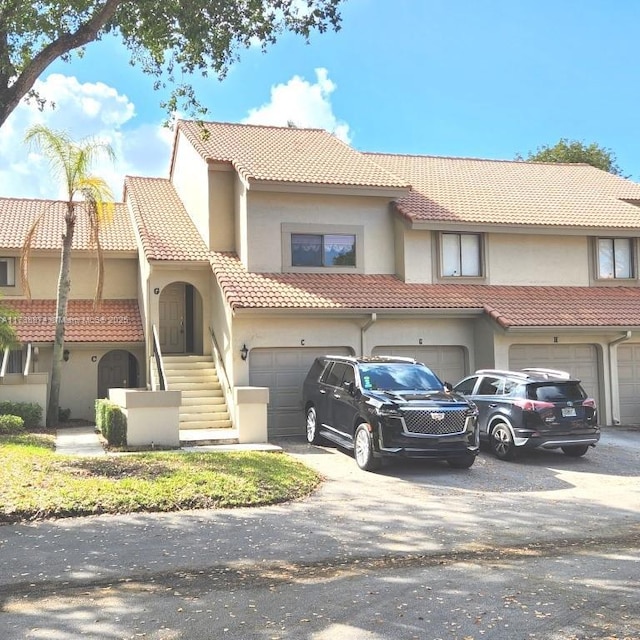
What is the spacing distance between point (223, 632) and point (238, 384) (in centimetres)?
1109

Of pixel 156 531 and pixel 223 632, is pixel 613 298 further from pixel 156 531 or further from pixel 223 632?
pixel 223 632

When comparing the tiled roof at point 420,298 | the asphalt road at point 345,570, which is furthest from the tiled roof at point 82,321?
the asphalt road at point 345,570

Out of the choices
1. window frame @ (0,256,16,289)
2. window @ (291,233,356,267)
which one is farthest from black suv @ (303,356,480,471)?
window frame @ (0,256,16,289)

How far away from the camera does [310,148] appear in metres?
21.0

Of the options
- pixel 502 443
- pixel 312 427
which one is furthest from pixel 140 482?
pixel 502 443

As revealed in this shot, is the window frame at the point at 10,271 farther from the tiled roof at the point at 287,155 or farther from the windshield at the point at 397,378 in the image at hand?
the windshield at the point at 397,378

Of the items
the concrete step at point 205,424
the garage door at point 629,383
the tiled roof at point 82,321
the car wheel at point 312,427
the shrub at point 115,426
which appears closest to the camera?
the shrub at point 115,426

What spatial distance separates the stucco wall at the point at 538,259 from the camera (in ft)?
64.3

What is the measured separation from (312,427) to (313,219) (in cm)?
609

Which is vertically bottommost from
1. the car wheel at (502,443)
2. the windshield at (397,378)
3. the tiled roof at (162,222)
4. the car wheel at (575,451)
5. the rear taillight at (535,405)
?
the car wheel at (575,451)

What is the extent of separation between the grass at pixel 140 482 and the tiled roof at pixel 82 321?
22.6ft

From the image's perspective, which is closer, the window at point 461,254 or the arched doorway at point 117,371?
the window at point 461,254

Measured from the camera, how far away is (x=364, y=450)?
1195cm

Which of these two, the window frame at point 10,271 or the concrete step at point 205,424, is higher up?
the window frame at point 10,271
